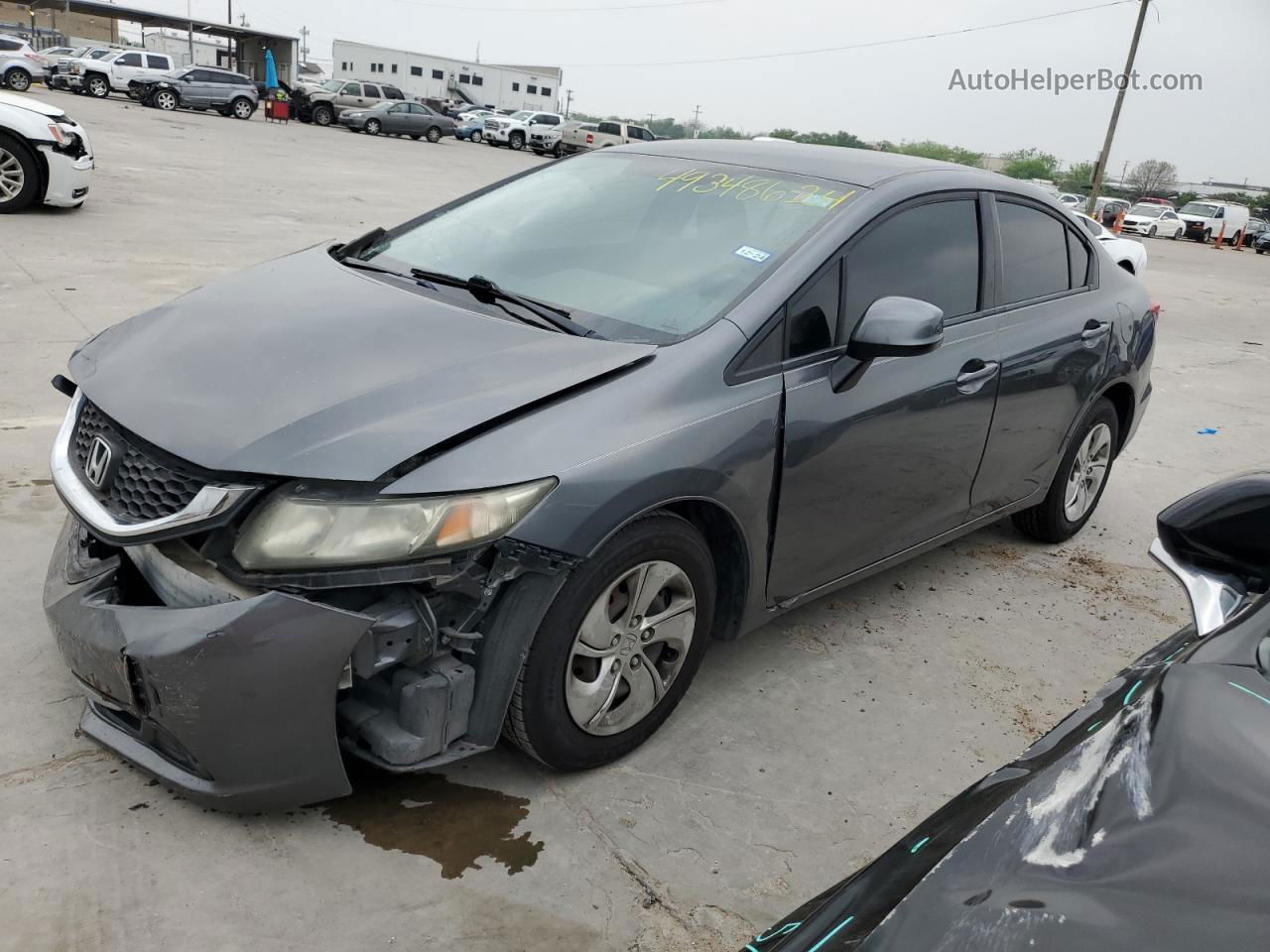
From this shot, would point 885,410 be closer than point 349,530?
No

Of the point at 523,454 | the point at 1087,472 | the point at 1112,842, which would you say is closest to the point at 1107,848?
the point at 1112,842

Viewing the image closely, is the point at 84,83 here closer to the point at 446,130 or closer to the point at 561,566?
the point at 446,130

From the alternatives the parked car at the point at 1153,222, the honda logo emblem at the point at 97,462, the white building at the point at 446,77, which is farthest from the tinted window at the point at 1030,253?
the white building at the point at 446,77

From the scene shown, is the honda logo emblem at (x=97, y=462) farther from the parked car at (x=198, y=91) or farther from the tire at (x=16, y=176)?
the parked car at (x=198, y=91)

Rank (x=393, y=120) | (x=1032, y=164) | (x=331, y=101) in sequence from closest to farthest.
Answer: (x=393, y=120) → (x=331, y=101) → (x=1032, y=164)

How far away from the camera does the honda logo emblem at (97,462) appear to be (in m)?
2.46

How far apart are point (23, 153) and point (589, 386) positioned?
9.19m

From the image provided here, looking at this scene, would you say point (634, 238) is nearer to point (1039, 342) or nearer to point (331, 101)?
point (1039, 342)

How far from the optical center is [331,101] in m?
37.8

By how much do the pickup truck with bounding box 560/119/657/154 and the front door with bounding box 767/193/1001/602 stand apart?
114ft

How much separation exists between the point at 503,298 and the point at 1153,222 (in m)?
39.9

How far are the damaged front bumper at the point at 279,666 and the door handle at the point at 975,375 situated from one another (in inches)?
70.1

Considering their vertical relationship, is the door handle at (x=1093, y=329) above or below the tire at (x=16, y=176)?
above

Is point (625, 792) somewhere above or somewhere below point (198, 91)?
above
